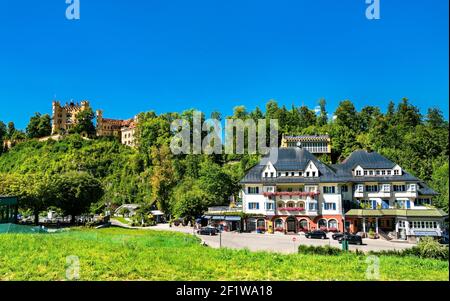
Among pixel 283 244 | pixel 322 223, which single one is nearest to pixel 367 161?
pixel 322 223

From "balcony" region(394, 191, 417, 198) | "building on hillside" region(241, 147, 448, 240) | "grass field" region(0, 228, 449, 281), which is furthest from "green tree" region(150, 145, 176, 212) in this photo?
"balcony" region(394, 191, 417, 198)

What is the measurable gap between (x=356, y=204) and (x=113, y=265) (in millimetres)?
27172

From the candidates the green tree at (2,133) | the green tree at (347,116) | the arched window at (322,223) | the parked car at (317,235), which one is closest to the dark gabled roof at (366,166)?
the arched window at (322,223)

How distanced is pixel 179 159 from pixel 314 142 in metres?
21.2

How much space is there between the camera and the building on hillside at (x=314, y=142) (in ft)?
184

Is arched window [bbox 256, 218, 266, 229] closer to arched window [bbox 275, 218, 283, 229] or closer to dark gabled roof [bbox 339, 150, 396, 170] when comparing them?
arched window [bbox 275, 218, 283, 229]

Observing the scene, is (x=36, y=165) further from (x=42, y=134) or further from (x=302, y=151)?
(x=302, y=151)

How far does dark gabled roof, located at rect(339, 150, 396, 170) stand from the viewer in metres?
37.5

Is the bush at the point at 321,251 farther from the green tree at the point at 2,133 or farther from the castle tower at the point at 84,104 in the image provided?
the green tree at the point at 2,133

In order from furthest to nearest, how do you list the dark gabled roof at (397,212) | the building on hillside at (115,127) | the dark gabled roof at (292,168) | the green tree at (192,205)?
1. the building on hillside at (115,127)
2. the green tree at (192,205)
3. the dark gabled roof at (292,168)
4. the dark gabled roof at (397,212)

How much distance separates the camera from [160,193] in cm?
4997

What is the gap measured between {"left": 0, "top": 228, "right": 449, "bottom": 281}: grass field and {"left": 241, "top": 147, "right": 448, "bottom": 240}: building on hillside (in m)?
16.0

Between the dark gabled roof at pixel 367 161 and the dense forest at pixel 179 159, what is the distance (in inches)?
196
